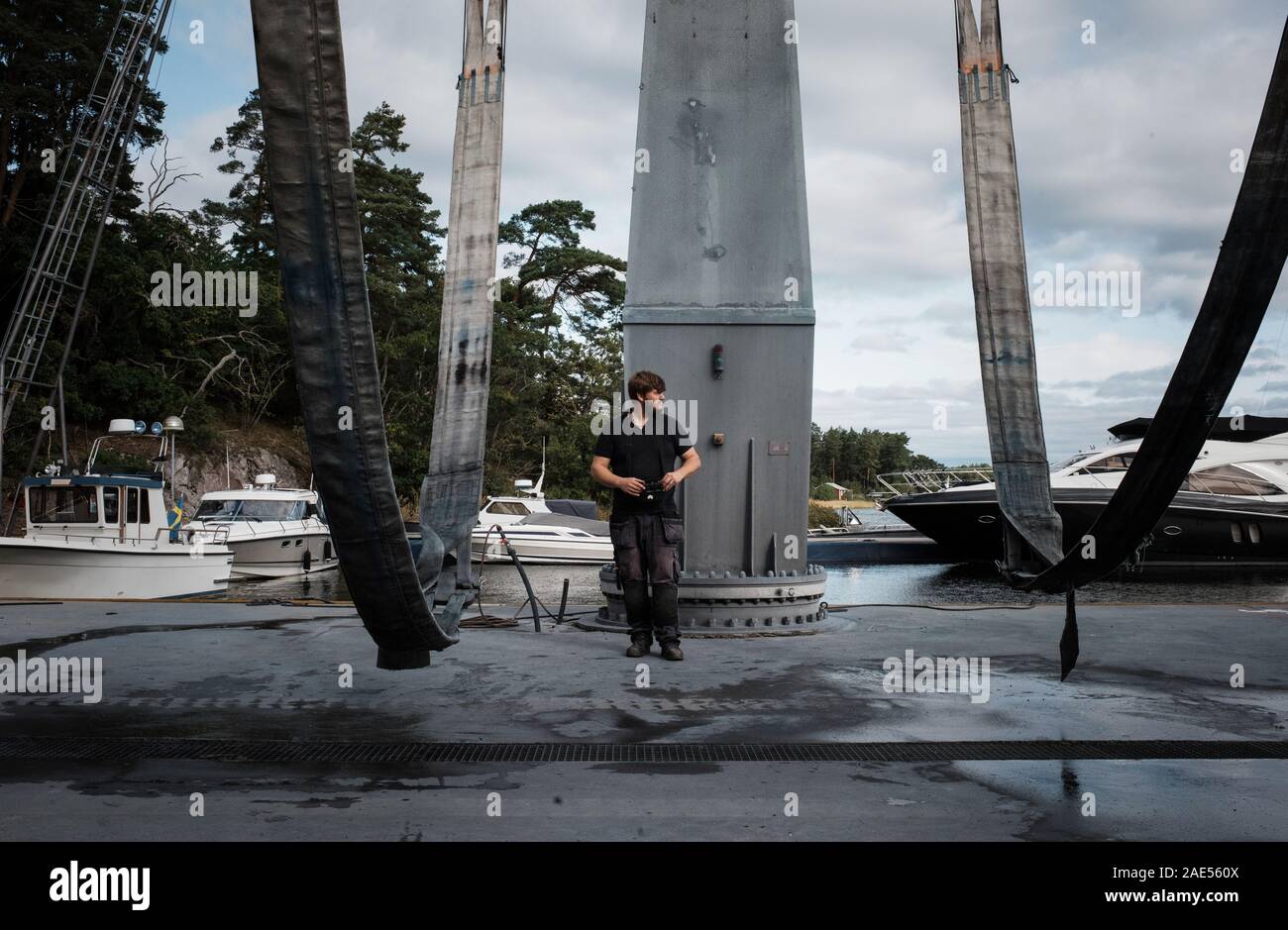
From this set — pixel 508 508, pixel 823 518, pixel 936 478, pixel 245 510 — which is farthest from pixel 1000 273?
pixel 823 518

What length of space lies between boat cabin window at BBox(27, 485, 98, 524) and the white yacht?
21.7 meters

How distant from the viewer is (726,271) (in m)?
7.57

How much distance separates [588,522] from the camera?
125 feet

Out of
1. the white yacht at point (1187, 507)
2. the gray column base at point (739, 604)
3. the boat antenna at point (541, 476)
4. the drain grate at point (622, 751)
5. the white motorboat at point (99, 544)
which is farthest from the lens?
the boat antenna at point (541, 476)

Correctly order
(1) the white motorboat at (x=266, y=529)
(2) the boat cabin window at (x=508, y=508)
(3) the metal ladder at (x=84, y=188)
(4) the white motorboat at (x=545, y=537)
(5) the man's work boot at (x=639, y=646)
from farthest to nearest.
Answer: (2) the boat cabin window at (x=508, y=508)
(4) the white motorboat at (x=545, y=537)
(1) the white motorboat at (x=266, y=529)
(3) the metal ladder at (x=84, y=188)
(5) the man's work boot at (x=639, y=646)

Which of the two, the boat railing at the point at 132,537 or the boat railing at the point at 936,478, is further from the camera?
the boat railing at the point at 936,478

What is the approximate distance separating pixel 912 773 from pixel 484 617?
206 inches

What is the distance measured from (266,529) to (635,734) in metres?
26.1

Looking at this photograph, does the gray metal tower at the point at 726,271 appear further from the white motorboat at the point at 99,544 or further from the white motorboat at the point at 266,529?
the white motorboat at the point at 266,529

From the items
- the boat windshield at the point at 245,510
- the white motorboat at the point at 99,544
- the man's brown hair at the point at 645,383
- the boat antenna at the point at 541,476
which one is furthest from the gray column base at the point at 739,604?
the boat antenna at the point at 541,476

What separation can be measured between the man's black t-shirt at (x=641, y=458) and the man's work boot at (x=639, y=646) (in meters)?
0.74

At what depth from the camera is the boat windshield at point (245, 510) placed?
1116 inches

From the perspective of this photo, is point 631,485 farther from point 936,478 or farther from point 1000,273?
point 936,478
